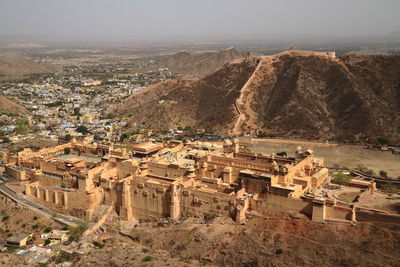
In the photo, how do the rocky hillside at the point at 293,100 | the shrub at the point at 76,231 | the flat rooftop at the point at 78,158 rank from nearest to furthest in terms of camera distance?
the shrub at the point at 76,231 → the flat rooftop at the point at 78,158 → the rocky hillside at the point at 293,100

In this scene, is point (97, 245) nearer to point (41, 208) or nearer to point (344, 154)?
point (41, 208)

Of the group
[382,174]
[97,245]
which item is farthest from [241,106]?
[97,245]

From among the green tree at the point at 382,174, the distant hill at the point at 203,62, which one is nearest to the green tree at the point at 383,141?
the green tree at the point at 382,174

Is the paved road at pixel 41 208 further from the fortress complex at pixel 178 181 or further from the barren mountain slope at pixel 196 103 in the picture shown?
the barren mountain slope at pixel 196 103

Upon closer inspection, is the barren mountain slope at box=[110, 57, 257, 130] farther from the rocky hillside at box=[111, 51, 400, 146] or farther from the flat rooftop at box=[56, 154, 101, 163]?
the flat rooftop at box=[56, 154, 101, 163]

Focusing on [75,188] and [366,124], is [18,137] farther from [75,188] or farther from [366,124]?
[366,124]

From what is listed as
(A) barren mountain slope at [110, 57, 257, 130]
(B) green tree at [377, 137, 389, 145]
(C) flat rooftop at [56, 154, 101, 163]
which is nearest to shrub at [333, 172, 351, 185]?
(B) green tree at [377, 137, 389, 145]
